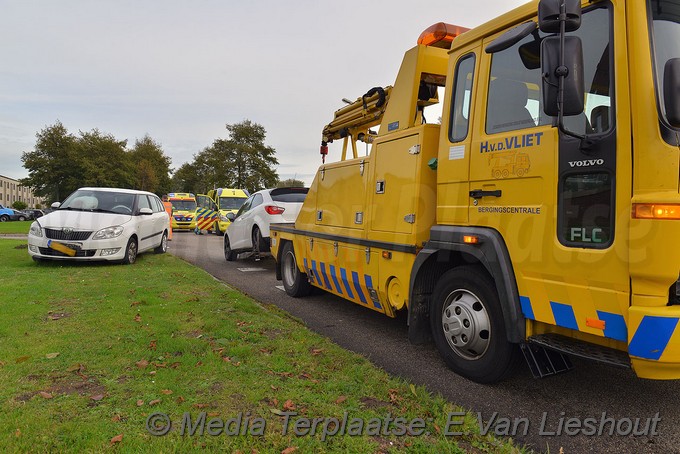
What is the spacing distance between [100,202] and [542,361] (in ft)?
32.3

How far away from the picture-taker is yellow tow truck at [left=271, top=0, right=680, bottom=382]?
253cm

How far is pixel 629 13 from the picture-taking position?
269 cm

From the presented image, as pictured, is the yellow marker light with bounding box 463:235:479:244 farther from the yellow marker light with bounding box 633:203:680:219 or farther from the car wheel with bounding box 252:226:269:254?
the car wheel with bounding box 252:226:269:254

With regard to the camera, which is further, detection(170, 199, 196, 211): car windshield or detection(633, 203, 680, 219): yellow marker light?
detection(170, 199, 196, 211): car windshield

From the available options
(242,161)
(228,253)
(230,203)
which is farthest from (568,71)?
(242,161)

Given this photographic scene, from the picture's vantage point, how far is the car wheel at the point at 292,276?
7.04 metres

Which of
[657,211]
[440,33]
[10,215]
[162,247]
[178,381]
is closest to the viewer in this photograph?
[657,211]

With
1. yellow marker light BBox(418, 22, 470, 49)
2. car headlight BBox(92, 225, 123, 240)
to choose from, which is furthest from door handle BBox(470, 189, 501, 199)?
car headlight BBox(92, 225, 123, 240)

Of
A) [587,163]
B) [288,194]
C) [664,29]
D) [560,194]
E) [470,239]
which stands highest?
[664,29]

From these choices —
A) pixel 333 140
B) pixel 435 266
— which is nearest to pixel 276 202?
pixel 333 140

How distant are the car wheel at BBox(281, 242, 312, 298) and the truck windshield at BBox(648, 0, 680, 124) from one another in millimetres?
5361

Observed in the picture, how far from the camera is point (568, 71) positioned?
8.60ft

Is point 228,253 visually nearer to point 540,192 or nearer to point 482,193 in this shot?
point 482,193

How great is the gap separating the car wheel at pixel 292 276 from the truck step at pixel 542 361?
430cm
